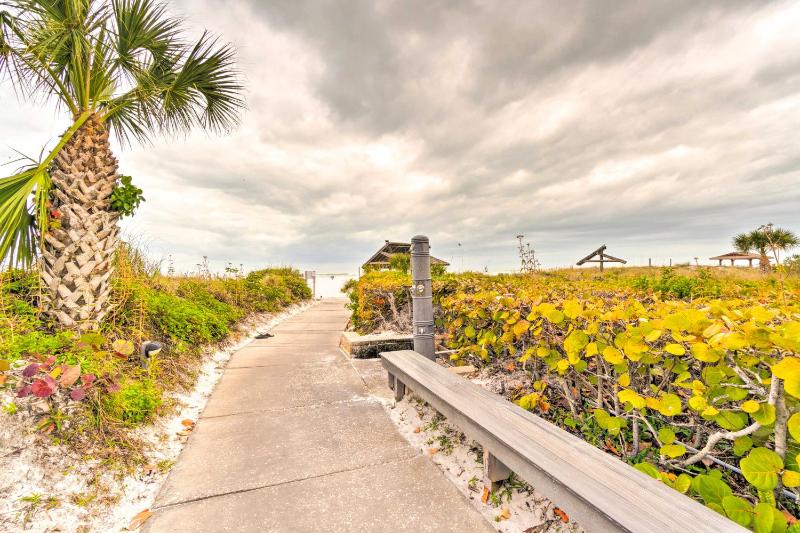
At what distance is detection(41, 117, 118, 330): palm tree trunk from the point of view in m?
3.43

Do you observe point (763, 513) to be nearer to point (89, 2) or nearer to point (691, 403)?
point (691, 403)

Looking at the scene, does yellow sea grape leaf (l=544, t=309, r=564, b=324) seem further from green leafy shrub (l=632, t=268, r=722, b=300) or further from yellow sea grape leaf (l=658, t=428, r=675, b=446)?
green leafy shrub (l=632, t=268, r=722, b=300)

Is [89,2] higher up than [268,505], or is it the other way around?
[89,2]

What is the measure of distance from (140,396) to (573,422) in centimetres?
351

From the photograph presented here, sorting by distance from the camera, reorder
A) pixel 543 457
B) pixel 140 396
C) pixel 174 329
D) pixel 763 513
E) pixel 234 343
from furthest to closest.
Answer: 1. pixel 234 343
2. pixel 174 329
3. pixel 140 396
4. pixel 543 457
5. pixel 763 513

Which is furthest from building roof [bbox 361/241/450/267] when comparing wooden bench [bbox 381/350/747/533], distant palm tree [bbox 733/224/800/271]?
wooden bench [bbox 381/350/747/533]

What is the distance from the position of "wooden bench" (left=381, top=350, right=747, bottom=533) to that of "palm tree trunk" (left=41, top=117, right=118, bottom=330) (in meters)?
3.79

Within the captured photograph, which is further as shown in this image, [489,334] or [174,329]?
[174,329]

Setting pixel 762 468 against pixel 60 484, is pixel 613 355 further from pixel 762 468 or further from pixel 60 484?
pixel 60 484

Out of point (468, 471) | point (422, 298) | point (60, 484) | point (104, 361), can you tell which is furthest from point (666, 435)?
point (104, 361)

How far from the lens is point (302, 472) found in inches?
96.3

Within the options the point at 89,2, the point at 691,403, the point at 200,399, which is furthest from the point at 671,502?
the point at 89,2

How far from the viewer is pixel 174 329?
4520mm

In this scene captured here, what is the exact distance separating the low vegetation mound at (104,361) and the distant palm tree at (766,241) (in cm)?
463
